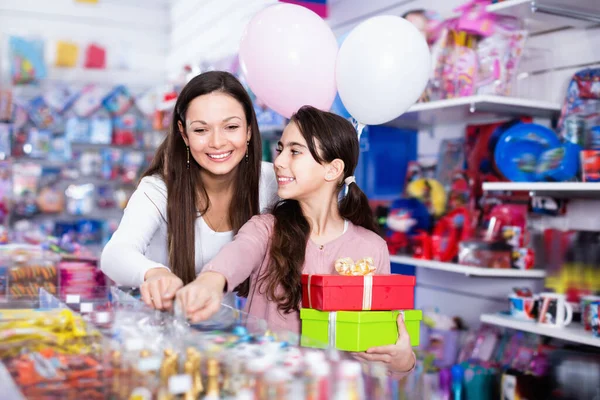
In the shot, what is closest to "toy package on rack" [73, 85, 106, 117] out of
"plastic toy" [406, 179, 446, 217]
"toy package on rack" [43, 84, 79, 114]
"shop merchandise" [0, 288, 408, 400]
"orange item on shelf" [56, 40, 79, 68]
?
"toy package on rack" [43, 84, 79, 114]

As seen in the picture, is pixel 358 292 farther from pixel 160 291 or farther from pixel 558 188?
pixel 558 188

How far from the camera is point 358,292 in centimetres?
158

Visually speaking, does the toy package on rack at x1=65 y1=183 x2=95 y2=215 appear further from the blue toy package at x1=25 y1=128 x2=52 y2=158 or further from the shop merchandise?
the shop merchandise

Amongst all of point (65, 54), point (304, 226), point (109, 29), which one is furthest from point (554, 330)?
point (109, 29)

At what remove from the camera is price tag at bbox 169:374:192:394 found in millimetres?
1042

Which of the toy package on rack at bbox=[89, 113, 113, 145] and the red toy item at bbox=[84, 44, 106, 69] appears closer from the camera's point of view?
the toy package on rack at bbox=[89, 113, 113, 145]

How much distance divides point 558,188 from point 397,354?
102 centimetres

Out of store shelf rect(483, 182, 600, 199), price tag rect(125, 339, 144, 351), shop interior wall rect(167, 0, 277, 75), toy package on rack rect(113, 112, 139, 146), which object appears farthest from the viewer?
toy package on rack rect(113, 112, 139, 146)

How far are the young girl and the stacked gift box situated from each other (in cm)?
16

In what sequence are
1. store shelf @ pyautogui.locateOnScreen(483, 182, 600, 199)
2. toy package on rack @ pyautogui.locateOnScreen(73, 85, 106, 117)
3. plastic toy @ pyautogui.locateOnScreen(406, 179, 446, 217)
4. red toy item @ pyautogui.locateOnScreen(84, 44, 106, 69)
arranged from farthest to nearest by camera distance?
red toy item @ pyautogui.locateOnScreen(84, 44, 106, 69), toy package on rack @ pyautogui.locateOnScreen(73, 85, 106, 117), plastic toy @ pyautogui.locateOnScreen(406, 179, 446, 217), store shelf @ pyautogui.locateOnScreen(483, 182, 600, 199)

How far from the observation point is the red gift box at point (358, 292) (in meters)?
1.56

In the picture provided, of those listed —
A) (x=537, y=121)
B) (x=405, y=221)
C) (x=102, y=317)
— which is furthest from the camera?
(x=405, y=221)

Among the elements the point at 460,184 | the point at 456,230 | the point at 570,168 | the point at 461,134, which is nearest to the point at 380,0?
the point at 461,134

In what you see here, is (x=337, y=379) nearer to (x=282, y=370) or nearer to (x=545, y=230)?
(x=282, y=370)
